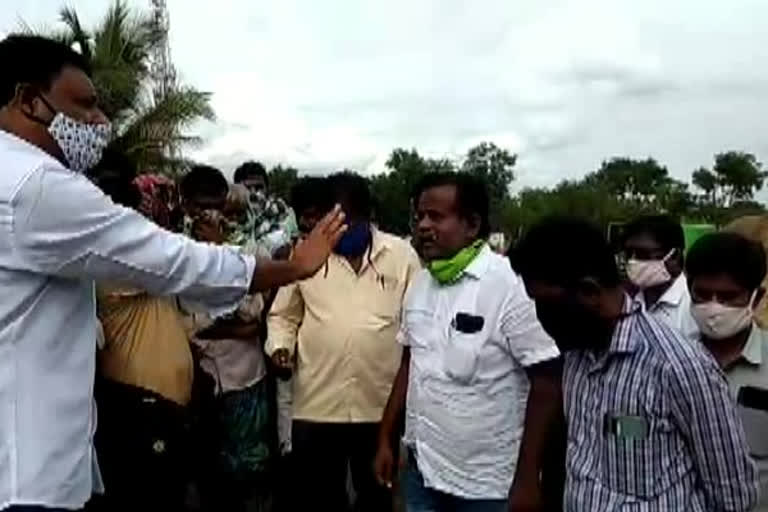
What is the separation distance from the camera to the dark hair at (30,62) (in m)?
2.69

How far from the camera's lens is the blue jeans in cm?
370

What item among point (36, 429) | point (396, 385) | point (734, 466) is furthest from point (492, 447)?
point (36, 429)

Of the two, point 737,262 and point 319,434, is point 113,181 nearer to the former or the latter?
point 319,434

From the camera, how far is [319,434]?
15.4ft

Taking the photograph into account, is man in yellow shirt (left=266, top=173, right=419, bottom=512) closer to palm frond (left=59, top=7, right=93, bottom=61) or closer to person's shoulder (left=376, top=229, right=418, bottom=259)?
person's shoulder (left=376, top=229, right=418, bottom=259)

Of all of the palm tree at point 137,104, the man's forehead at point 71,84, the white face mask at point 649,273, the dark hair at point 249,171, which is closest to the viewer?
the man's forehead at point 71,84

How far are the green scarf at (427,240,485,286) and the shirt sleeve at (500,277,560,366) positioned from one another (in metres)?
0.17

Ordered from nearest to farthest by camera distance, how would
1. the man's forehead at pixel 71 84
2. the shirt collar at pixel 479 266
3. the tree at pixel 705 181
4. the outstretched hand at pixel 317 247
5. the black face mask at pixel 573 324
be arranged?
the black face mask at pixel 573 324 → the man's forehead at pixel 71 84 → the outstretched hand at pixel 317 247 → the shirt collar at pixel 479 266 → the tree at pixel 705 181

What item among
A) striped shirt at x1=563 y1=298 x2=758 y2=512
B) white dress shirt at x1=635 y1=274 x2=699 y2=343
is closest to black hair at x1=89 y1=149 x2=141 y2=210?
white dress shirt at x1=635 y1=274 x2=699 y2=343

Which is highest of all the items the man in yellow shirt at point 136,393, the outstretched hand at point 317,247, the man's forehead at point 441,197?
the man's forehead at point 441,197

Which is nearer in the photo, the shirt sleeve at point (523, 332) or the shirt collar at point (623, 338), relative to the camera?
the shirt collar at point (623, 338)

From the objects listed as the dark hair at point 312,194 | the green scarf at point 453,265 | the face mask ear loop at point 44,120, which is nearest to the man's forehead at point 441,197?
the green scarf at point 453,265

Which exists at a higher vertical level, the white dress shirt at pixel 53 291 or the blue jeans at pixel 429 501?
the white dress shirt at pixel 53 291

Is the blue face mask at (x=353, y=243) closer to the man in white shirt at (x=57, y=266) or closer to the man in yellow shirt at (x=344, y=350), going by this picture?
the man in yellow shirt at (x=344, y=350)
